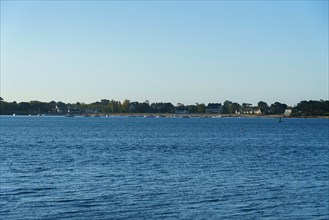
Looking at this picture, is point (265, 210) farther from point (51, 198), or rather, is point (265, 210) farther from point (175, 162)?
point (175, 162)

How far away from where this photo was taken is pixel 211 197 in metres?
27.2

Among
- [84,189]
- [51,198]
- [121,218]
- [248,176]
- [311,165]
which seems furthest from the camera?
[311,165]

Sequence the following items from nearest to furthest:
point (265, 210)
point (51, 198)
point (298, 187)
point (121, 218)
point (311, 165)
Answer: point (121, 218) → point (265, 210) → point (51, 198) → point (298, 187) → point (311, 165)

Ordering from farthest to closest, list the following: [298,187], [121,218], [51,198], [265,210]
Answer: [298,187] → [51,198] → [265,210] → [121,218]

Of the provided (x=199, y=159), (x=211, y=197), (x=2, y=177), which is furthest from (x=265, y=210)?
(x=199, y=159)

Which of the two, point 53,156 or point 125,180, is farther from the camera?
point 53,156

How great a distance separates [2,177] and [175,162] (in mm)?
15244

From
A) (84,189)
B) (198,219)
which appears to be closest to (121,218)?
(198,219)

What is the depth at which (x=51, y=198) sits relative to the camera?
86.1ft

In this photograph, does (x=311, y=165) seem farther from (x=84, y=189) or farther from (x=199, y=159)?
(x=84, y=189)

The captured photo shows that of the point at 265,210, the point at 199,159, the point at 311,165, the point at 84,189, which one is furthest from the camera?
the point at 199,159

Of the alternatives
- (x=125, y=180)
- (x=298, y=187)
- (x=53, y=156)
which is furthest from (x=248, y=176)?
(x=53, y=156)

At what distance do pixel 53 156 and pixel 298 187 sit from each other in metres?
24.4

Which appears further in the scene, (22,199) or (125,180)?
(125,180)
